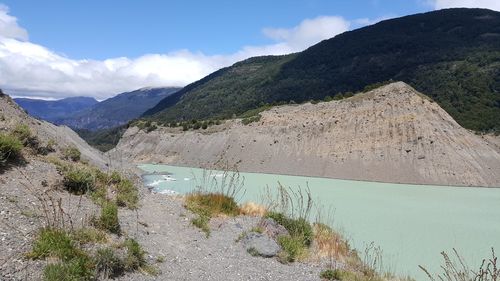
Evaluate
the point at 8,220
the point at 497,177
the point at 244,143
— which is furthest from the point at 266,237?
the point at 244,143

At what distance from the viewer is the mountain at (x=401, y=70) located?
3246 inches

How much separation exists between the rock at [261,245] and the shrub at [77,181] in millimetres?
4255

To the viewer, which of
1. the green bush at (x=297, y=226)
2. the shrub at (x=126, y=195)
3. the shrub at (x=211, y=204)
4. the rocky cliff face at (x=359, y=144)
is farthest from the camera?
the rocky cliff face at (x=359, y=144)

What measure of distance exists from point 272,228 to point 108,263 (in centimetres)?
554

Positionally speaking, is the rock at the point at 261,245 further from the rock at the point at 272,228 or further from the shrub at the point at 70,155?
the shrub at the point at 70,155

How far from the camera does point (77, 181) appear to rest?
37.8 ft

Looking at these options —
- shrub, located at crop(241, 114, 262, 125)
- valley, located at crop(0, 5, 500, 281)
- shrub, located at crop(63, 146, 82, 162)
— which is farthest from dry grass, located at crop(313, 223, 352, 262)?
shrub, located at crop(241, 114, 262, 125)

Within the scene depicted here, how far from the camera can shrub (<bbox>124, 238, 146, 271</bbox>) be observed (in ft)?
25.2

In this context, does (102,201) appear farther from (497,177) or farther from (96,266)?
(497,177)

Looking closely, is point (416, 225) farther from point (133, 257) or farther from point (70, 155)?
point (133, 257)

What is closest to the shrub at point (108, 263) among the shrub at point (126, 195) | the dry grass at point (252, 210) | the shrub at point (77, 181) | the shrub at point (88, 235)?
the shrub at point (88, 235)

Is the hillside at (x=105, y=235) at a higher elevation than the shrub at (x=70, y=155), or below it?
below

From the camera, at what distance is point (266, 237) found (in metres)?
11.0

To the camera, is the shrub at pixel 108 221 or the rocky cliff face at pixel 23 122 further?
the rocky cliff face at pixel 23 122
